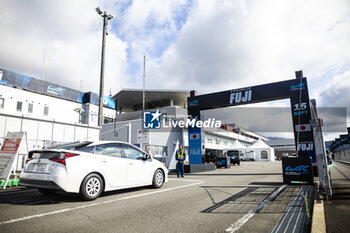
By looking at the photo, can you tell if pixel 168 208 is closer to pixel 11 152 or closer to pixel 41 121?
pixel 11 152

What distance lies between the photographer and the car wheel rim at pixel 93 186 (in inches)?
206

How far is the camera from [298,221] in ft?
12.0

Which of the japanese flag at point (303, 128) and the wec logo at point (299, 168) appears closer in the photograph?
the wec logo at point (299, 168)

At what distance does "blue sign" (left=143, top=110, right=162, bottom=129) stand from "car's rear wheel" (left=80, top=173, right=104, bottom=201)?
15.9 metres

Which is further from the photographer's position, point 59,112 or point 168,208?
point 59,112

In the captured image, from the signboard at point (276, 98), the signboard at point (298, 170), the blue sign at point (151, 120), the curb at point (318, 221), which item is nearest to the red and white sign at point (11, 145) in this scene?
the curb at point (318, 221)

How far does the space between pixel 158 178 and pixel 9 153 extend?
4990 mm

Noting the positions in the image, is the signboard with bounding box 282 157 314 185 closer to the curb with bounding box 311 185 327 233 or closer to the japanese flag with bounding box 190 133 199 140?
the curb with bounding box 311 185 327 233

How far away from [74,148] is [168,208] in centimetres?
273

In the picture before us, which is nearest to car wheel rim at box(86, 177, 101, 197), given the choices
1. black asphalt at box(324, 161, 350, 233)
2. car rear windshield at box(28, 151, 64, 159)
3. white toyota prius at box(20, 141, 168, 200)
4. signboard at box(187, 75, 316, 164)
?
white toyota prius at box(20, 141, 168, 200)

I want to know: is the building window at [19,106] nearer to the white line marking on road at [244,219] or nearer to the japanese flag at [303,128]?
the japanese flag at [303,128]

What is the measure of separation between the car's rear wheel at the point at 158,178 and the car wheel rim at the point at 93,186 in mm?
2128

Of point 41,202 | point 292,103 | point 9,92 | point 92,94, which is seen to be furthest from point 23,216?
point 92,94

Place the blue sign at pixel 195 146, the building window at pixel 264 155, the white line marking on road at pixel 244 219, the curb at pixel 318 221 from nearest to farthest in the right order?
the curb at pixel 318 221, the white line marking on road at pixel 244 219, the blue sign at pixel 195 146, the building window at pixel 264 155
